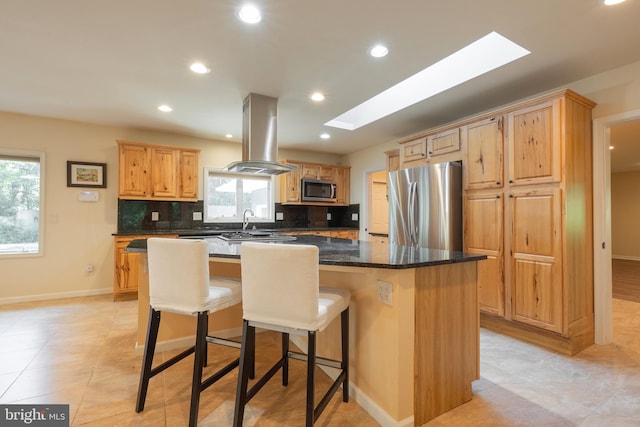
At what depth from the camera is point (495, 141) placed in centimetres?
294

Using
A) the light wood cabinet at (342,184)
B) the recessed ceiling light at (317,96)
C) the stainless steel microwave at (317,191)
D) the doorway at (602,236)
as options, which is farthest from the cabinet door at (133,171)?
the doorway at (602,236)

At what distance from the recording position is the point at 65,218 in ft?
13.5

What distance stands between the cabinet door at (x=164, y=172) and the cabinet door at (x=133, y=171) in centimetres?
8

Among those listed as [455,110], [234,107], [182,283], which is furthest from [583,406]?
[234,107]

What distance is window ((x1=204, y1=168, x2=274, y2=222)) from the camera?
16.7 ft

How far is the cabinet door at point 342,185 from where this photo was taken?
5.93m

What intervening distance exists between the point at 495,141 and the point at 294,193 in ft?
11.0

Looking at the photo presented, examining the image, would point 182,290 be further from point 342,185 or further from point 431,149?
point 342,185

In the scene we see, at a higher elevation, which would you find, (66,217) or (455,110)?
(455,110)

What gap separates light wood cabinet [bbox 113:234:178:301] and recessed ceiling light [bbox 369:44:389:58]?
142 inches

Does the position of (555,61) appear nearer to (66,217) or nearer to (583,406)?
(583,406)

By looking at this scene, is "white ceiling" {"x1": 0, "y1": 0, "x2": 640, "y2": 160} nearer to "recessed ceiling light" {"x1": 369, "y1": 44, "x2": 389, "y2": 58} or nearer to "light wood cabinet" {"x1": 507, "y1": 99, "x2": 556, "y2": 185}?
"recessed ceiling light" {"x1": 369, "y1": 44, "x2": 389, "y2": 58}

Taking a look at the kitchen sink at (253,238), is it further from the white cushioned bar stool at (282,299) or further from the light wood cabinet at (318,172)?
the light wood cabinet at (318,172)

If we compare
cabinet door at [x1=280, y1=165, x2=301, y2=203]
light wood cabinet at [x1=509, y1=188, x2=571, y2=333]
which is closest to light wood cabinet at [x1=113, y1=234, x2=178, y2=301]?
cabinet door at [x1=280, y1=165, x2=301, y2=203]
